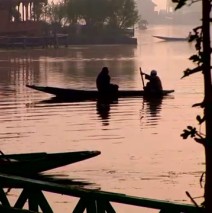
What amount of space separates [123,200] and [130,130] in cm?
1311

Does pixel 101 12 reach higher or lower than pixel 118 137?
higher

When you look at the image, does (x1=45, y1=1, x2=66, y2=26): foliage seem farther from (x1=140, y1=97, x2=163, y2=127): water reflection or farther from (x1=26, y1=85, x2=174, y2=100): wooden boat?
(x1=140, y1=97, x2=163, y2=127): water reflection

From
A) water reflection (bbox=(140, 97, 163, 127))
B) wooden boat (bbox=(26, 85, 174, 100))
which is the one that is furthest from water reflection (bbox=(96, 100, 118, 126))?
water reflection (bbox=(140, 97, 163, 127))

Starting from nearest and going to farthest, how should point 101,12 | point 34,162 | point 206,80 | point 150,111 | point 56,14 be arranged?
point 206,80, point 34,162, point 150,111, point 101,12, point 56,14

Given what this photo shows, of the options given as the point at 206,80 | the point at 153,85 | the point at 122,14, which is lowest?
the point at 153,85

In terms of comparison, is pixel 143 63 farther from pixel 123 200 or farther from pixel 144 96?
pixel 123 200

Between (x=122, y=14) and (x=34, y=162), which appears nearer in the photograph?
(x=34, y=162)

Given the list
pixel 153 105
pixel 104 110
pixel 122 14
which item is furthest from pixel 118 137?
pixel 122 14

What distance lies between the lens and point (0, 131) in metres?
20.2

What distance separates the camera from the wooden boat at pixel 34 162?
1215cm

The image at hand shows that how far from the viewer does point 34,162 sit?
12609mm

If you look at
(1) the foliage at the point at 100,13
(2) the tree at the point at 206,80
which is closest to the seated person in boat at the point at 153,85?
(2) the tree at the point at 206,80

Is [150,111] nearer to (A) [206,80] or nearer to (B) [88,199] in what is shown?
(B) [88,199]

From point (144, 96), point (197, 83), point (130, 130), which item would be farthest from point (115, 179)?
point (197, 83)
